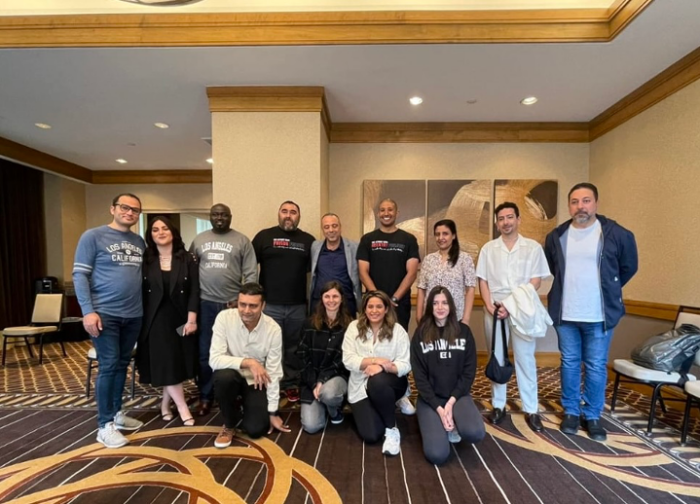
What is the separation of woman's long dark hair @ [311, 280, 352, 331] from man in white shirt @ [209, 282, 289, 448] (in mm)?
278

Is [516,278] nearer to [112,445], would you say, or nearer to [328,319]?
[328,319]

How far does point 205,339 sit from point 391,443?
157 centimetres

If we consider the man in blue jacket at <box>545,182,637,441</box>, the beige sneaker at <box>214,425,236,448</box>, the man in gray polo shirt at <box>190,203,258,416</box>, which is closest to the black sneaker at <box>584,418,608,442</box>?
the man in blue jacket at <box>545,182,637,441</box>

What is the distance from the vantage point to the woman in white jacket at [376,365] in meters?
2.23

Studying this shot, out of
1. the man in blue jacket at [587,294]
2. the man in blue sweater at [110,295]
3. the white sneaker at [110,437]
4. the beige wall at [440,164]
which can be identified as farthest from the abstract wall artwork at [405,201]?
the white sneaker at [110,437]

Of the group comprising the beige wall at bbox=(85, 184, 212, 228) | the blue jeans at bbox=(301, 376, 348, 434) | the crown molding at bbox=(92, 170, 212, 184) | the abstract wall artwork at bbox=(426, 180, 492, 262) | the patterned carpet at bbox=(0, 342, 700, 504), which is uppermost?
the crown molding at bbox=(92, 170, 212, 184)

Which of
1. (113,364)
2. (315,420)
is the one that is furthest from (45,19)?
(315,420)

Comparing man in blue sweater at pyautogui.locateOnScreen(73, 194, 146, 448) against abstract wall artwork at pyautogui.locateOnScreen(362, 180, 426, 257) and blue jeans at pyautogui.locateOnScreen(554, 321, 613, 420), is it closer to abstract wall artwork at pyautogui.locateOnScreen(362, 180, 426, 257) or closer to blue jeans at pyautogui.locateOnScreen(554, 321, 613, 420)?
abstract wall artwork at pyautogui.locateOnScreen(362, 180, 426, 257)

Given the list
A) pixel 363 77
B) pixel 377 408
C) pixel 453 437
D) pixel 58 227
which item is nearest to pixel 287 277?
pixel 377 408

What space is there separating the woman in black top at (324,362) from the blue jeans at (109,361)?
119 centimetres

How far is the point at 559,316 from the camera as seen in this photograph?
245 centimetres

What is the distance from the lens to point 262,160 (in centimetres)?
335

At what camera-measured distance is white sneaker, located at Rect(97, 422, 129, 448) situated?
7.31 feet

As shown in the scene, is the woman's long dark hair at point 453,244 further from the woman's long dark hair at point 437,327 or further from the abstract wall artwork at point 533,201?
the abstract wall artwork at point 533,201
